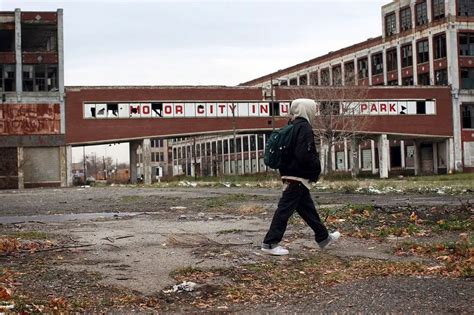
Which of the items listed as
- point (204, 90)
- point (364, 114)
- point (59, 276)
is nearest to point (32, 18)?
point (204, 90)

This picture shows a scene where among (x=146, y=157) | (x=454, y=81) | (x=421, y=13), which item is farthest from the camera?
(x=421, y=13)

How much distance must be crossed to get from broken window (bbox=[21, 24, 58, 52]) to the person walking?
5201 cm

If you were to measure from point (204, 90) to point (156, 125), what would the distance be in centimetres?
579

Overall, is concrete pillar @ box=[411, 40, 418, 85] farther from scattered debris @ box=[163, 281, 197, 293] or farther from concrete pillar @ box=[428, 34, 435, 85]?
scattered debris @ box=[163, 281, 197, 293]

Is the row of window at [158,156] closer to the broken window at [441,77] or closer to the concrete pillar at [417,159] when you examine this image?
the concrete pillar at [417,159]

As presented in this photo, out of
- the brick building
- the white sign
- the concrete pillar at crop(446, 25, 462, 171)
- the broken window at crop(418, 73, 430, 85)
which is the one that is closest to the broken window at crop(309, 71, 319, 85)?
the brick building

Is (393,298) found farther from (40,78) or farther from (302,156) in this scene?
(40,78)

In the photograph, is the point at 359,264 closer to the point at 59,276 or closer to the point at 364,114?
the point at 59,276

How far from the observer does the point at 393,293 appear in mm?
5434

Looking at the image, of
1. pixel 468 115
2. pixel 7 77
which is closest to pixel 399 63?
pixel 468 115

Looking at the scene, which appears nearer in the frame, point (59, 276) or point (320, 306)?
point (320, 306)

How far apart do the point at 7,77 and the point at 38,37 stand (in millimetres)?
6712

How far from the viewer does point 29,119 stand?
5441 centimetres

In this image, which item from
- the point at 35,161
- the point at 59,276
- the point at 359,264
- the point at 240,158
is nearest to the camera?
the point at 59,276
